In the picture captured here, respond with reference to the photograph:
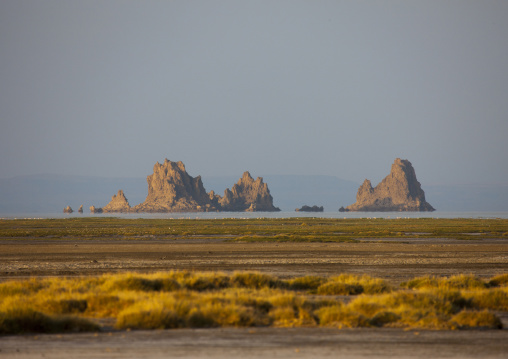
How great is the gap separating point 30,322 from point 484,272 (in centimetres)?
2638

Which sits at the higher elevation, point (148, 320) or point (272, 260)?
point (148, 320)

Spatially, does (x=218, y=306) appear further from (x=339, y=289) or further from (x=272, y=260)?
(x=272, y=260)

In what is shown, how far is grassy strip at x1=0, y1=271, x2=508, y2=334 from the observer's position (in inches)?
650

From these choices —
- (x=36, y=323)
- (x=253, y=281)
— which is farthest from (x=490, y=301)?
(x=36, y=323)

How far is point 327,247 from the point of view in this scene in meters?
58.2

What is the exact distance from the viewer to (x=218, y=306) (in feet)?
59.4

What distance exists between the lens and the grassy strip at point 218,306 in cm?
1652

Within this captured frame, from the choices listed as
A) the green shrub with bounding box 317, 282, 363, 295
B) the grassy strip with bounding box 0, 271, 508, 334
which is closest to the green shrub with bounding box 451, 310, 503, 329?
the grassy strip with bounding box 0, 271, 508, 334

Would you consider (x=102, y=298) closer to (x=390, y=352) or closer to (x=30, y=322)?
(x=30, y=322)

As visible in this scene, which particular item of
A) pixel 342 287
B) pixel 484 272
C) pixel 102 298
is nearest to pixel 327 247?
pixel 484 272

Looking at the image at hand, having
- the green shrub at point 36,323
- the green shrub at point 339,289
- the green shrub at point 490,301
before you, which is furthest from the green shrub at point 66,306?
the green shrub at point 490,301

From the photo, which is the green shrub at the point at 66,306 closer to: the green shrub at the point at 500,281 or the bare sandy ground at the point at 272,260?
the bare sandy ground at the point at 272,260

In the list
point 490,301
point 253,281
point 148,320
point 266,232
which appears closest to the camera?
point 148,320

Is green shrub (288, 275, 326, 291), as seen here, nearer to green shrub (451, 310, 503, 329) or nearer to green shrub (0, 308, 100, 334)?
green shrub (451, 310, 503, 329)
